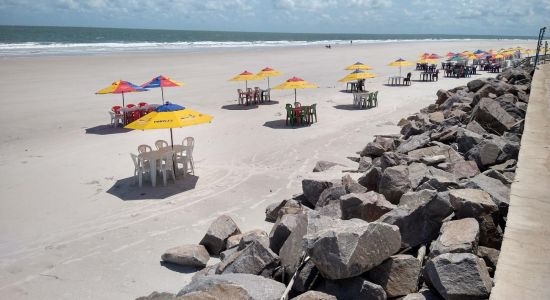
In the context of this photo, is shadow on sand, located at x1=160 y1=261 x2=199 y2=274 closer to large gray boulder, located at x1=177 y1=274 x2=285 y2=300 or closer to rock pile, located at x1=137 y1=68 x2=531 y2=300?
rock pile, located at x1=137 y1=68 x2=531 y2=300

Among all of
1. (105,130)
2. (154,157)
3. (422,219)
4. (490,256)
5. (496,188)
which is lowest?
(105,130)

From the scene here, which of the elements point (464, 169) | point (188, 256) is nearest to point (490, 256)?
point (464, 169)

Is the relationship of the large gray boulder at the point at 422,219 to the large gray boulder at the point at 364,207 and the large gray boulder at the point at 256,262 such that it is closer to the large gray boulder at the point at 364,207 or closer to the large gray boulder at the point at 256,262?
the large gray boulder at the point at 364,207

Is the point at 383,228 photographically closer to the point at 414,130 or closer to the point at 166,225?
the point at 166,225

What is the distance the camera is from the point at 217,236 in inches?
230

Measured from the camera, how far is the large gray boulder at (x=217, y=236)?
585cm

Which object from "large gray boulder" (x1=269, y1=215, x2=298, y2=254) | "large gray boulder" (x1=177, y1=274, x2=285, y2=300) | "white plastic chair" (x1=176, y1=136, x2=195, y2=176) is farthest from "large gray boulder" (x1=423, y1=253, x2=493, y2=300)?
"white plastic chair" (x1=176, y1=136, x2=195, y2=176)

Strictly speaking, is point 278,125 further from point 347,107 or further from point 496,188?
point 496,188

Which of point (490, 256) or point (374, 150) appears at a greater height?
point (490, 256)

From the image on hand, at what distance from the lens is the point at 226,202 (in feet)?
26.1

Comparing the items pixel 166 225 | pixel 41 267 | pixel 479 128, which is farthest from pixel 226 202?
pixel 479 128

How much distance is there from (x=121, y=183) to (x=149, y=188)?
0.74 m

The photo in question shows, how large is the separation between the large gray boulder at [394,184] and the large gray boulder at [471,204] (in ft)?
4.09

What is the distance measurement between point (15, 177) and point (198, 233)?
530 centimetres
